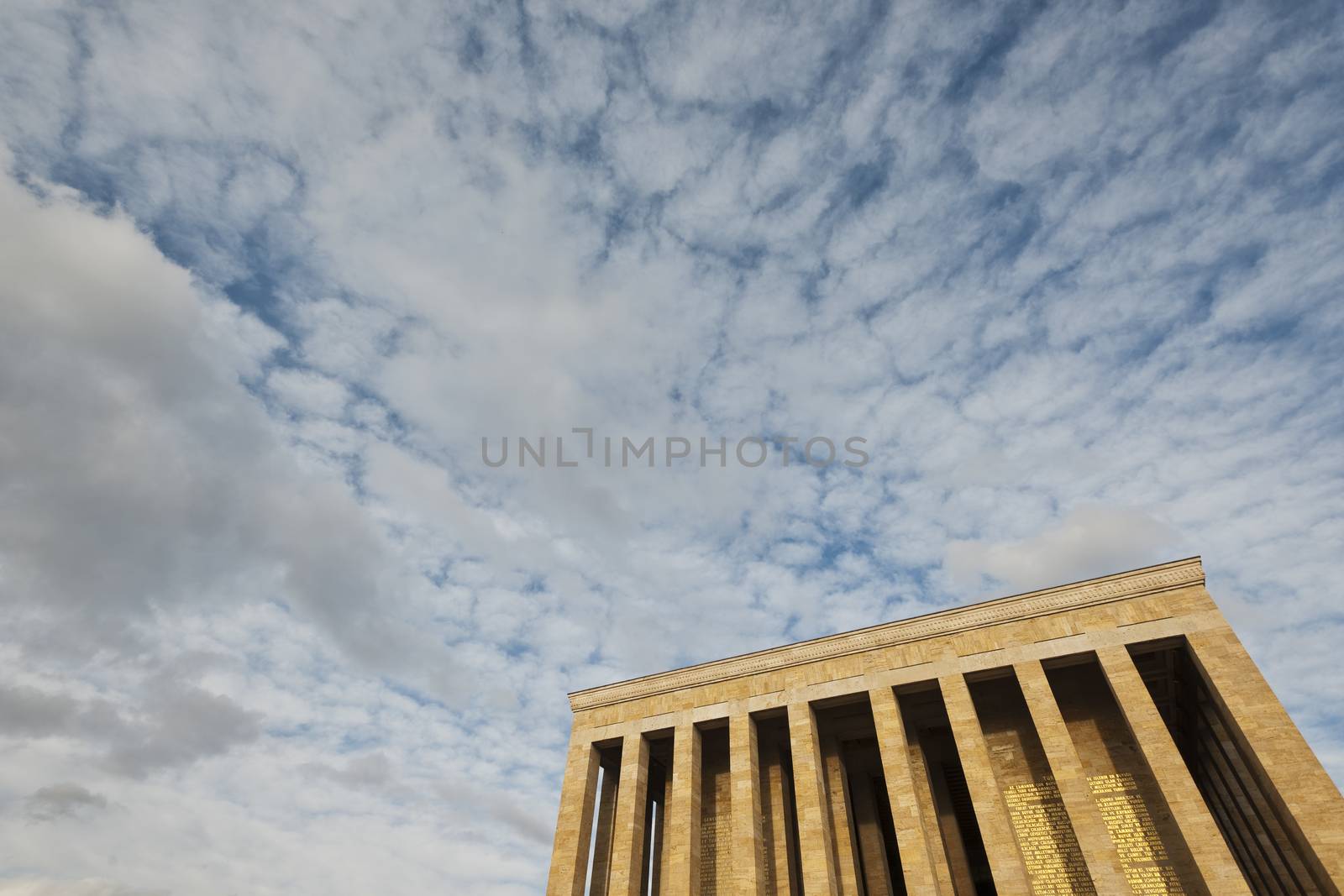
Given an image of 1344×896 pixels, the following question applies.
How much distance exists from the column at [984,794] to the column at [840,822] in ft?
13.3

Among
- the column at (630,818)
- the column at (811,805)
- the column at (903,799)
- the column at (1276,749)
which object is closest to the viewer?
the column at (1276,749)

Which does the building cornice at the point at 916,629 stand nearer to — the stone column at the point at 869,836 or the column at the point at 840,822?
the column at the point at 840,822

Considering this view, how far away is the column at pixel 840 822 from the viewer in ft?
60.9

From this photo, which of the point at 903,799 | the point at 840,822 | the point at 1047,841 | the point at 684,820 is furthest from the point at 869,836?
the point at 684,820

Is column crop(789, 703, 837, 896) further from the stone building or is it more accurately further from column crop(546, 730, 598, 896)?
column crop(546, 730, 598, 896)

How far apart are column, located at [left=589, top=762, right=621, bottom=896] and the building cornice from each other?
7.72ft

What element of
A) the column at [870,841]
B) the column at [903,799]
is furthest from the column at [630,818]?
the column at [903,799]

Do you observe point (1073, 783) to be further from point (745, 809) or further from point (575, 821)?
point (575, 821)

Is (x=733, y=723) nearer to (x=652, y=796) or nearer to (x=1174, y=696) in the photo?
(x=652, y=796)

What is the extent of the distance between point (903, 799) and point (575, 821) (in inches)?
386

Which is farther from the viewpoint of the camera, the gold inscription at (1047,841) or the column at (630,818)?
the column at (630,818)

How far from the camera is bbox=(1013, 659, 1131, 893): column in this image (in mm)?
14797

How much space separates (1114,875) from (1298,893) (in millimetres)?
4733

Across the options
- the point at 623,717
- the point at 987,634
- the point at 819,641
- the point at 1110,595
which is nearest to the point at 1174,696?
the point at 1110,595
